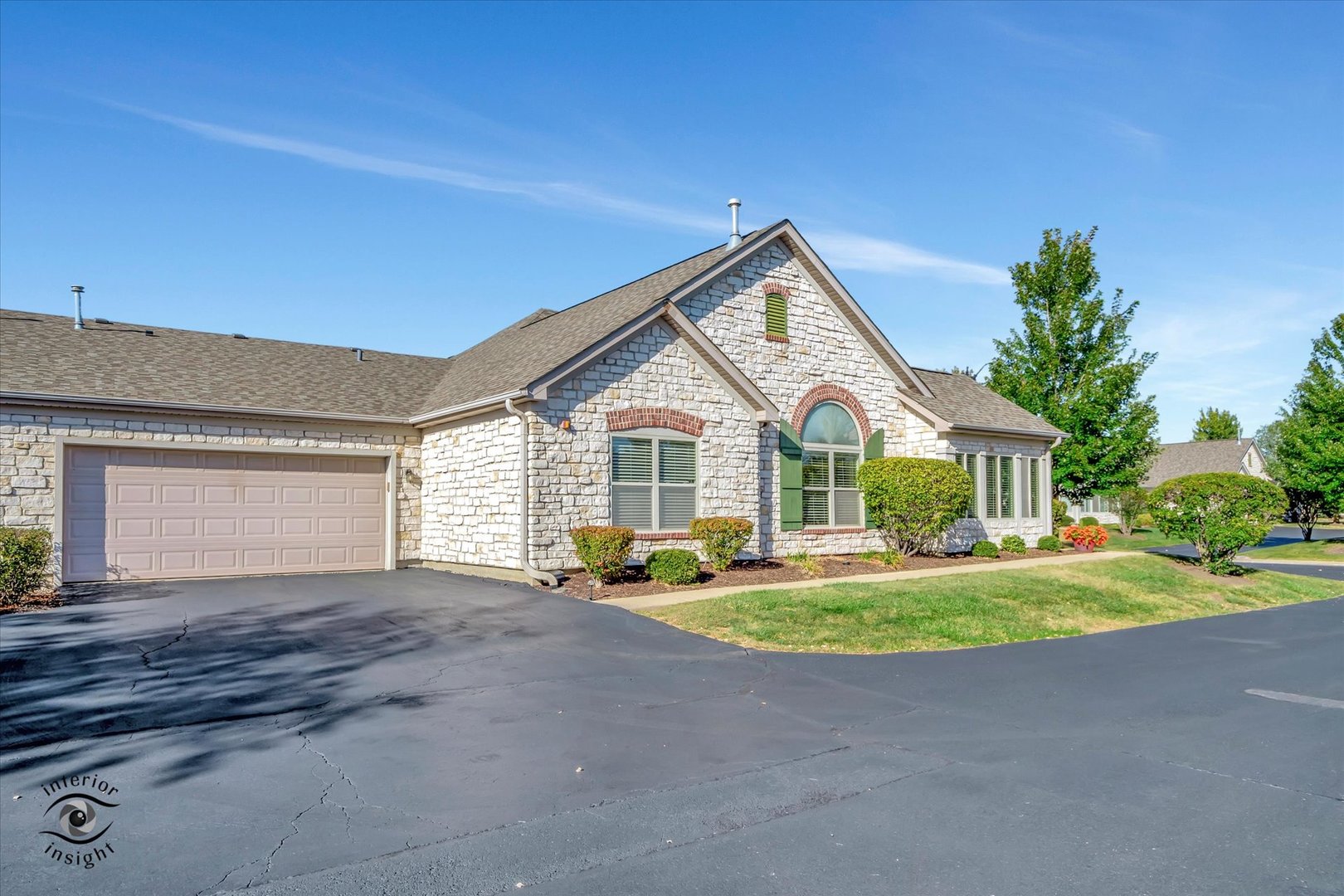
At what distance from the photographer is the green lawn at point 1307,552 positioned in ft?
91.9

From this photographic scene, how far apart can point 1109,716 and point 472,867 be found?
228 inches

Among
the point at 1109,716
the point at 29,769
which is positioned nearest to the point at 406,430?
the point at 29,769

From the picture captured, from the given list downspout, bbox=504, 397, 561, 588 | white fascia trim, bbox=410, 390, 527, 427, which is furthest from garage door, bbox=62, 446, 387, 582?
downspout, bbox=504, 397, 561, 588

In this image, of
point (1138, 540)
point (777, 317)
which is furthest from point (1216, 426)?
point (777, 317)

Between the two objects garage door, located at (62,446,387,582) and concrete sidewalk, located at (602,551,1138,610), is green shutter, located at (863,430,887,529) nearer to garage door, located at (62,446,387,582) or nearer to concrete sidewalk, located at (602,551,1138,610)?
concrete sidewalk, located at (602,551,1138,610)

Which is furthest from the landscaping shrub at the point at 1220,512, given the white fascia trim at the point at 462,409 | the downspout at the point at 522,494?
the white fascia trim at the point at 462,409

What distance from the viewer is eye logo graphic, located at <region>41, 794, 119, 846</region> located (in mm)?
4621

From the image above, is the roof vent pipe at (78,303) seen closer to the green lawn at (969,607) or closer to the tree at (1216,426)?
the green lawn at (969,607)

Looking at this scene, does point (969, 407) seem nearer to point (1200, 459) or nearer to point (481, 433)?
point (481, 433)

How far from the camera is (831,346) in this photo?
795 inches

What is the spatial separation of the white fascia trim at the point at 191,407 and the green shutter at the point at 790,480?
802 cm

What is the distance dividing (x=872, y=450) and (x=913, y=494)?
188cm

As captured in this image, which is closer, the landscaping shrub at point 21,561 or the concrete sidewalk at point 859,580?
the landscaping shrub at point 21,561

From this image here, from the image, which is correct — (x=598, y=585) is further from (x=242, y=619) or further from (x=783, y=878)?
(x=783, y=878)
